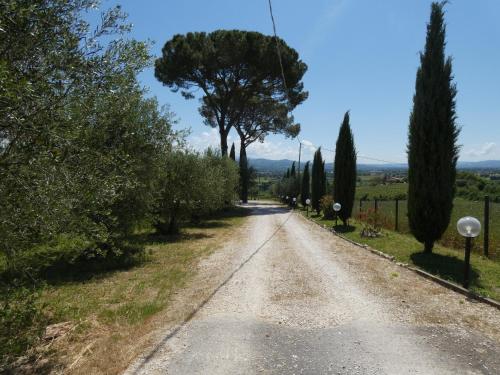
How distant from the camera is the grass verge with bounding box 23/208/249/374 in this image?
13.2ft

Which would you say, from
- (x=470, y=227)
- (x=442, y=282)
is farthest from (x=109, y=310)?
(x=470, y=227)

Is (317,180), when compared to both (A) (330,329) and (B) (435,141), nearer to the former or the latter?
(B) (435,141)

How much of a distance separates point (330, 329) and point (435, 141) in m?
6.32

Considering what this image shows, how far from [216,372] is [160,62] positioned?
988 inches

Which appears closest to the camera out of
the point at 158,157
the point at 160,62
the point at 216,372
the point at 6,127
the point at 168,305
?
the point at 6,127

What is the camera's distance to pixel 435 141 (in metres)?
8.94

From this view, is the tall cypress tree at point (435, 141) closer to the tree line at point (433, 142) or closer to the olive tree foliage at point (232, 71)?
the tree line at point (433, 142)

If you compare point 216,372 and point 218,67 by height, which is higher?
point 218,67

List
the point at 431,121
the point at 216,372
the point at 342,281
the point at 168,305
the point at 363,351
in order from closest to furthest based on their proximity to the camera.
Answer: the point at 216,372, the point at 363,351, the point at 168,305, the point at 342,281, the point at 431,121

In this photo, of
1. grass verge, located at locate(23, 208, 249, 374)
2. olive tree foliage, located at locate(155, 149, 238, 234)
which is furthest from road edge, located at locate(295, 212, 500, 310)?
olive tree foliage, located at locate(155, 149, 238, 234)

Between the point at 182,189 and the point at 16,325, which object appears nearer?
the point at 16,325

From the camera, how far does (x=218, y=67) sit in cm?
2559

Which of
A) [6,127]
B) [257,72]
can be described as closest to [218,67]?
[257,72]

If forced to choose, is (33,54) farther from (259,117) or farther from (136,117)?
(259,117)
